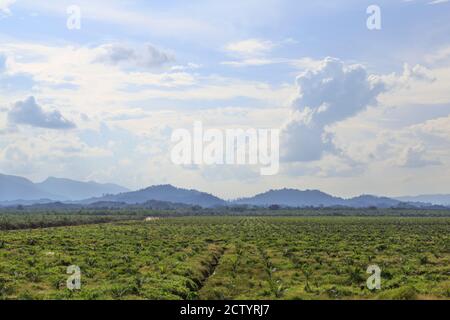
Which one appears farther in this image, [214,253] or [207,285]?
[214,253]

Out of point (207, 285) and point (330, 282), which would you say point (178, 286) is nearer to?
point (207, 285)

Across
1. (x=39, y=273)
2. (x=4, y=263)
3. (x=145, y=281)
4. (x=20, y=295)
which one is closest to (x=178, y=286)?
(x=145, y=281)

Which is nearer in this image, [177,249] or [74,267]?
[74,267]

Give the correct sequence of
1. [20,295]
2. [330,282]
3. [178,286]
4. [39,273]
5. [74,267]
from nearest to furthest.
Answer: [20,295], [178,286], [330,282], [39,273], [74,267]
